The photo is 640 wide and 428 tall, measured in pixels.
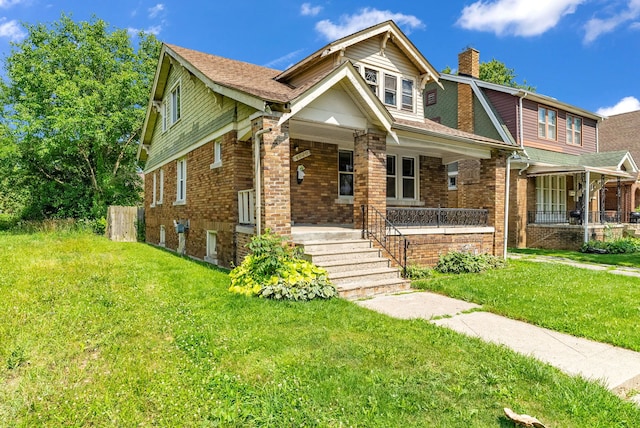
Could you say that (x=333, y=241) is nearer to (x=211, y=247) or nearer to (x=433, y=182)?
(x=211, y=247)

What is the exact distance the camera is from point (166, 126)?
49.8 feet

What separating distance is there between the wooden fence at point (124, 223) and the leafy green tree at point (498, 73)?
28.0m

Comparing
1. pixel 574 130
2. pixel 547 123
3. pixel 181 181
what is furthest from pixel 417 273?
pixel 574 130

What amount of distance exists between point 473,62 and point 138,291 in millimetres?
18734

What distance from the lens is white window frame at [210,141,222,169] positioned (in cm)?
997

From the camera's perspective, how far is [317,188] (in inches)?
454

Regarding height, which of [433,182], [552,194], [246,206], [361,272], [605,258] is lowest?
[605,258]

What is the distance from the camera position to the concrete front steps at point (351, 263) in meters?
7.20

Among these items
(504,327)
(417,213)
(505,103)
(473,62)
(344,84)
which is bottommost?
(504,327)

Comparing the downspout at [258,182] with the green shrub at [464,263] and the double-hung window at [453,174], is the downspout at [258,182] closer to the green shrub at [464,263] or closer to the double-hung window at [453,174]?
the green shrub at [464,263]

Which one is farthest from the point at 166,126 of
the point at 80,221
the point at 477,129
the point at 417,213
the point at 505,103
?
the point at 505,103

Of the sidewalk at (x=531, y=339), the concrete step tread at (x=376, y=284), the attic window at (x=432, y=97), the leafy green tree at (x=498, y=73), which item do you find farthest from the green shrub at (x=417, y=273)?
the leafy green tree at (x=498, y=73)

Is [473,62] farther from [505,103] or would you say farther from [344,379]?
[344,379]

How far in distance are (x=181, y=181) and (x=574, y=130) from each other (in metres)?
20.0
